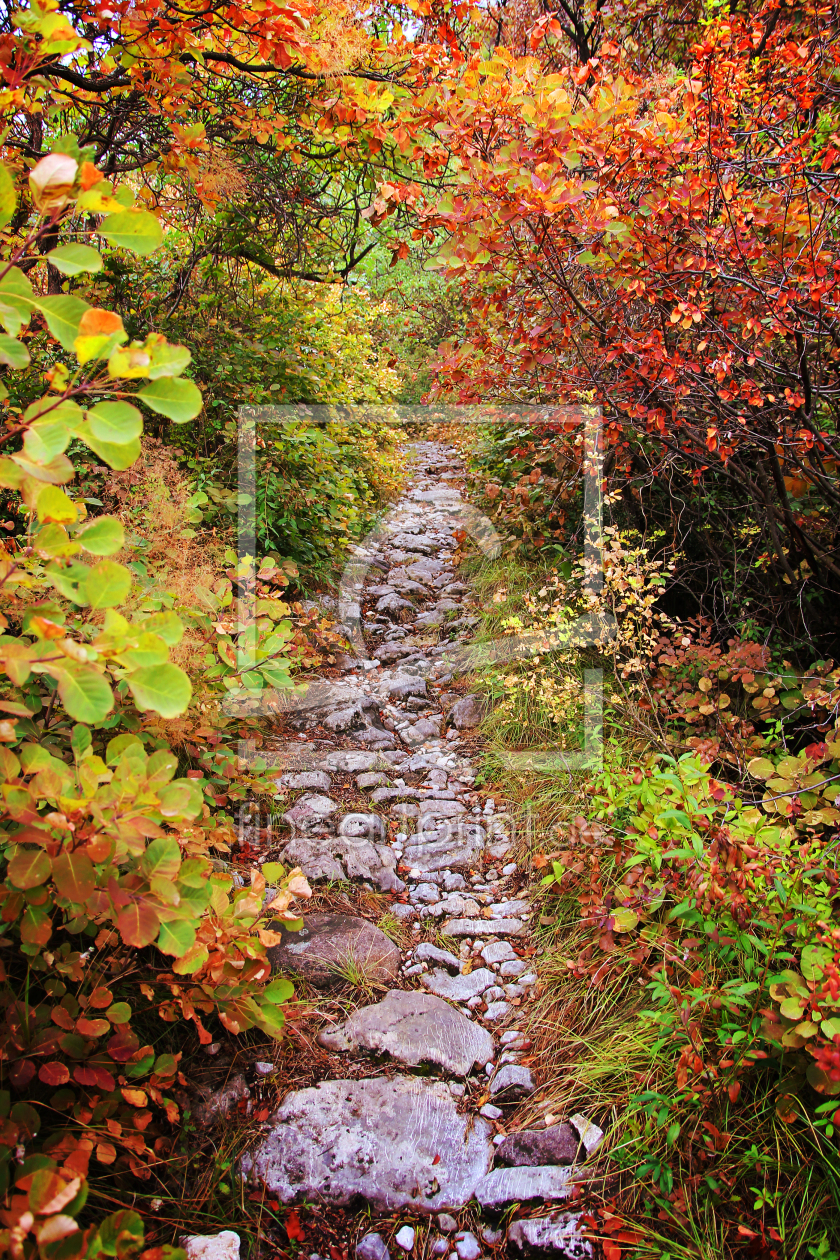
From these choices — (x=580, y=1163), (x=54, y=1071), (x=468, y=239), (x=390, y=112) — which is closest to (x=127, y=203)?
(x=54, y=1071)

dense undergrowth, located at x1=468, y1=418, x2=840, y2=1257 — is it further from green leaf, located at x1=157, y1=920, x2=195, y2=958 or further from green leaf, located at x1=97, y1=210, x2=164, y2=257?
green leaf, located at x1=97, y1=210, x2=164, y2=257

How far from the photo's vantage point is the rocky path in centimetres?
159

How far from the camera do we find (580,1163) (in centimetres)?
165

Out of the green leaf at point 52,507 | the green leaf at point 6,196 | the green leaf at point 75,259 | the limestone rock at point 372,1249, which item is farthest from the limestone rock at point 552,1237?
the green leaf at point 6,196

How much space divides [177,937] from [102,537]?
713 millimetres

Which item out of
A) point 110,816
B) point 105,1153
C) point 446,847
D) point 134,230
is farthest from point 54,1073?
point 446,847

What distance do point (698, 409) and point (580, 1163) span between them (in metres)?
2.75

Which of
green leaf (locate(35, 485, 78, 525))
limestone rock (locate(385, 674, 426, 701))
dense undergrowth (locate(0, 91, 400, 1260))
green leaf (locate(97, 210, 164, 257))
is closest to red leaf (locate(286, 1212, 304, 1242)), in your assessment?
dense undergrowth (locate(0, 91, 400, 1260))

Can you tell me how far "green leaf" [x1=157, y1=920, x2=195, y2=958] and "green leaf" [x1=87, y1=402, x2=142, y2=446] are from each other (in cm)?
83

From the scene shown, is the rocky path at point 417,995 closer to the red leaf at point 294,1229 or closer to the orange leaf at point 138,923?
the red leaf at point 294,1229

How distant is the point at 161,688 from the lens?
0.92m

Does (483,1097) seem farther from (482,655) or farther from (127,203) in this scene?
(482,655)

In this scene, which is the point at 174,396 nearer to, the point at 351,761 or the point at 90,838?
the point at 90,838

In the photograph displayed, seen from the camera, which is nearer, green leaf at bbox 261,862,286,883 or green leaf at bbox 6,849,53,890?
green leaf at bbox 6,849,53,890
